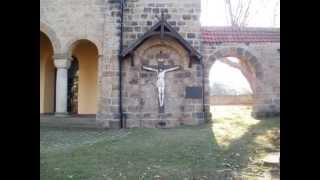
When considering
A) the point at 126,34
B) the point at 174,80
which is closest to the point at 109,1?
the point at 126,34

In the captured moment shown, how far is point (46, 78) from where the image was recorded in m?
16.0

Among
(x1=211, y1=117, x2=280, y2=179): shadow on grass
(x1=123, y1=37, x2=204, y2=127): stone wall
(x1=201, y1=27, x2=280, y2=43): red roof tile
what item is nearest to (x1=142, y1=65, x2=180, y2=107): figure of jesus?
(x1=123, y1=37, x2=204, y2=127): stone wall

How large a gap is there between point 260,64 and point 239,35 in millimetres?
1417

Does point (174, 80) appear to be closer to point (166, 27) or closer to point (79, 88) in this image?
point (166, 27)

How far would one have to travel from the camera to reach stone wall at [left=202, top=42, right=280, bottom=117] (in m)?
14.4

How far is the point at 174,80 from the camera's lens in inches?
530

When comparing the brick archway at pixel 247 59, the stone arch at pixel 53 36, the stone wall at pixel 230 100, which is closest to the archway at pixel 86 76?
the stone arch at pixel 53 36

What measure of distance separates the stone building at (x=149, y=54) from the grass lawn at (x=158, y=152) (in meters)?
1.11

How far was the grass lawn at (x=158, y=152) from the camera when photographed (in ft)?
21.8

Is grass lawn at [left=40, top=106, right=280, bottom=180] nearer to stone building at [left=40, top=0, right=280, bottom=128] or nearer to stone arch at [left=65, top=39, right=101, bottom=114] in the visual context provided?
stone building at [left=40, top=0, right=280, bottom=128]

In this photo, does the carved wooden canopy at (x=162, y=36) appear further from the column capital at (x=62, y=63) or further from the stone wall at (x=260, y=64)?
the column capital at (x=62, y=63)

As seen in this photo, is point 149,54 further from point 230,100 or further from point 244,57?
point 230,100

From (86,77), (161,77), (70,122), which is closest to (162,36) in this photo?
(161,77)
